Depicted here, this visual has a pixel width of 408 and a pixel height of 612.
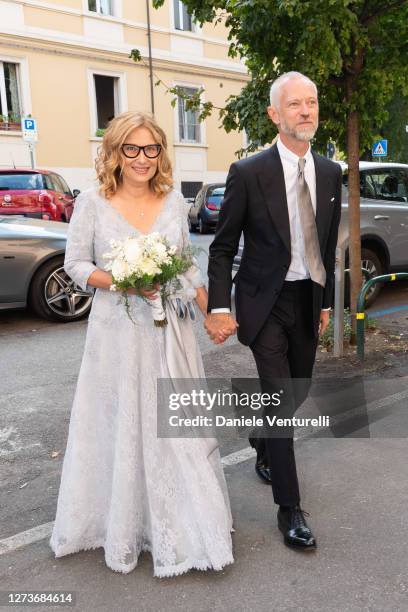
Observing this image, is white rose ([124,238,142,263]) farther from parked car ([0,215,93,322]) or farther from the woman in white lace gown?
parked car ([0,215,93,322])

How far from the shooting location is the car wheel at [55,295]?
6.71m

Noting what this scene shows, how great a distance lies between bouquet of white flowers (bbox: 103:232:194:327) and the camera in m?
2.30

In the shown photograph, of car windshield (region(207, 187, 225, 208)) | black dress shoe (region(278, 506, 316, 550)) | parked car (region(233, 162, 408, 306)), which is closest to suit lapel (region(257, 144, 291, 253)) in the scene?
black dress shoe (region(278, 506, 316, 550))

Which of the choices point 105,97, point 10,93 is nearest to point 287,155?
point 10,93

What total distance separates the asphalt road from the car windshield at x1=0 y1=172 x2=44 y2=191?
917 cm

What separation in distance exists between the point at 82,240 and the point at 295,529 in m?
1.56

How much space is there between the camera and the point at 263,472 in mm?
3301

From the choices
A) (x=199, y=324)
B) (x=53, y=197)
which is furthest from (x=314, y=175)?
(x=53, y=197)

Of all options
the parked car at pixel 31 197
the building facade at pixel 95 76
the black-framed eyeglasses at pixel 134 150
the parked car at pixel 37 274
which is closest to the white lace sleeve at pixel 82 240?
the black-framed eyeglasses at pixel 134 150

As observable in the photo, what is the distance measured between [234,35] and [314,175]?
3113 mm

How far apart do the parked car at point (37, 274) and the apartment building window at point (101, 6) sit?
56.6 feet

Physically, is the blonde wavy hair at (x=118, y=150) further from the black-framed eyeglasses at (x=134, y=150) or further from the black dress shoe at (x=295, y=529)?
the black dress shoe at (x=295, y=529)

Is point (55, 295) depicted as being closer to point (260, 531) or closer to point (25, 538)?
point (25, 538)

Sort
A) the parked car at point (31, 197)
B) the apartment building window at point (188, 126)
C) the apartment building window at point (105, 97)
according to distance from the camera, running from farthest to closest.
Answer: the apartment building window at point (188, 126) → the apartment building window at point (105, 97) → the parked car at point (31, 197)
